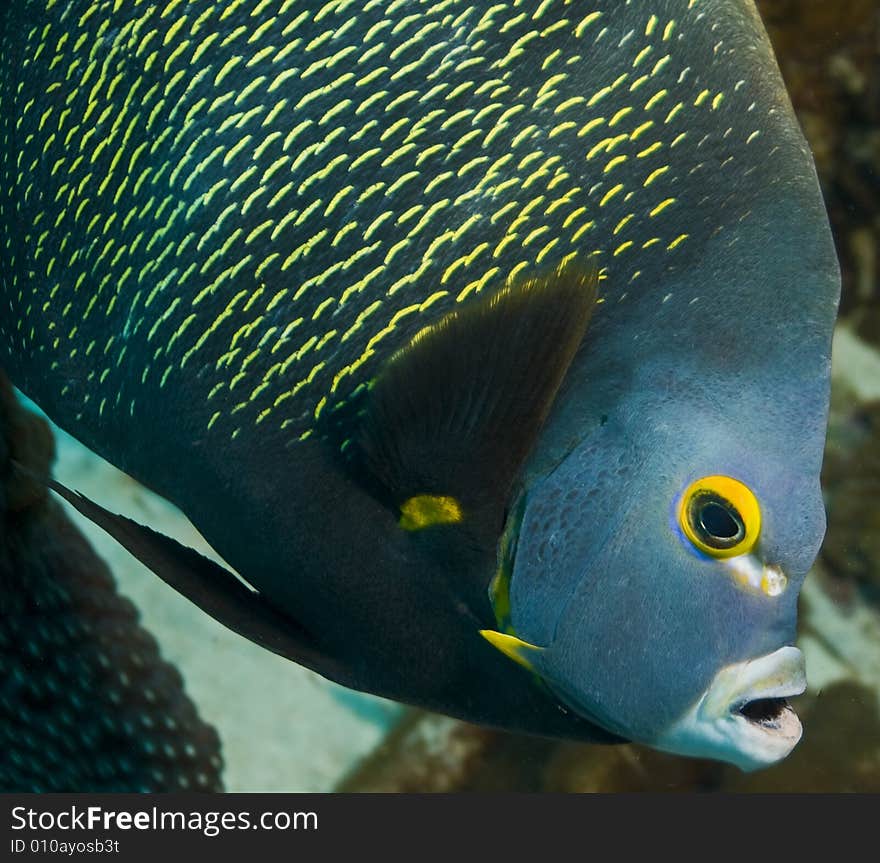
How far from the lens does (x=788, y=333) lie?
1.10 metres

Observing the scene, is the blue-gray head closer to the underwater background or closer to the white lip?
the white lip

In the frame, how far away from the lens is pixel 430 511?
116cm

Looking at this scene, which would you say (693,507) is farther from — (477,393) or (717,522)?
(477,393)

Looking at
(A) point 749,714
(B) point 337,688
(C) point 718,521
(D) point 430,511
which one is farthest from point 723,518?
(B) point 337,688

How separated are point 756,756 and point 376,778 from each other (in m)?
1.93

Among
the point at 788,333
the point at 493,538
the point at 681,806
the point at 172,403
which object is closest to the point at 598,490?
the point at 493,538

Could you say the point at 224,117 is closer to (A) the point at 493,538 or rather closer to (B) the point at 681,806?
(A) the point at 493,538

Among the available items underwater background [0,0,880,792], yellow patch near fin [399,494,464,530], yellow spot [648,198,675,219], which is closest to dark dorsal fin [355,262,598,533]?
yellow patch near fin [399,494,464,530]

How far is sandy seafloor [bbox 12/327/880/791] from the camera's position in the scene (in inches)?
112

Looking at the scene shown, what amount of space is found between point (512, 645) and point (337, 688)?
6.78 feet

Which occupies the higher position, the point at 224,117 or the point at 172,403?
the point at 224,117

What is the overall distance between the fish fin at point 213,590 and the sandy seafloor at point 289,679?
1.62m

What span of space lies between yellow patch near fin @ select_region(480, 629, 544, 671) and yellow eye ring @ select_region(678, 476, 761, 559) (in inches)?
10.0

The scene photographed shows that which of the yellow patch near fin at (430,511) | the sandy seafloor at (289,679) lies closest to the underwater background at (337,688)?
the sandy seafloor at (289,679)
